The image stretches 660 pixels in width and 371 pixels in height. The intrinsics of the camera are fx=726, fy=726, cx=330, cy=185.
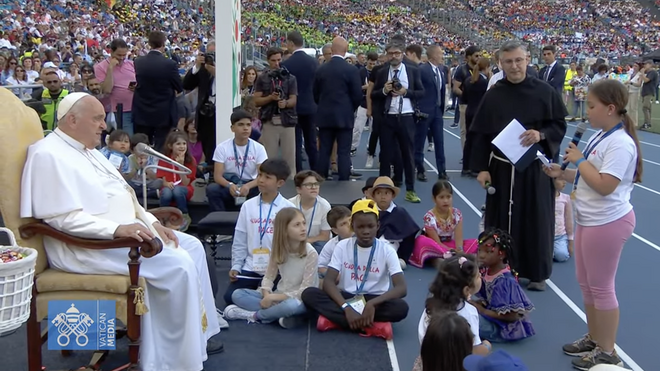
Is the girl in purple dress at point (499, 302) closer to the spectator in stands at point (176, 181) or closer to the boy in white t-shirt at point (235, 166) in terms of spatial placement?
the boy in white t-shirt at point (235, 166)

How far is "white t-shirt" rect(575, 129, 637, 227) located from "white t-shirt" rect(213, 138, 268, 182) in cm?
343

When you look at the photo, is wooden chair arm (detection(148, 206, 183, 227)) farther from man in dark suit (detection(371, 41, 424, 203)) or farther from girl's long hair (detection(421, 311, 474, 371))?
man in dark suit (detection(371, 41, 424, 203))

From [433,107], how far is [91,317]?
23.7 ft

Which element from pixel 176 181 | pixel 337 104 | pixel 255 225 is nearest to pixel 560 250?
pixel 255 225

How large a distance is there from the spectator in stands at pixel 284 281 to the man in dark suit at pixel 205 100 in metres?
3.95

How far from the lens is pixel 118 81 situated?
8.95 m

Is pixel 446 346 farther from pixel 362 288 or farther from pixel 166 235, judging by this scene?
pixel 362 288

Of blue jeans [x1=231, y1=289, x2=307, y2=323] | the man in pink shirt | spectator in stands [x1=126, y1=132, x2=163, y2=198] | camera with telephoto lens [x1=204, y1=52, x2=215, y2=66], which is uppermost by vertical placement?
camera with telephoto lens [x1=204, y1=52, x2=215, y2=66]

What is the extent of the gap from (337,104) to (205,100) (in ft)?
5.42

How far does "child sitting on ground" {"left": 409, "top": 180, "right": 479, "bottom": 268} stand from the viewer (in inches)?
258

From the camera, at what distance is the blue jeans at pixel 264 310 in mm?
5008

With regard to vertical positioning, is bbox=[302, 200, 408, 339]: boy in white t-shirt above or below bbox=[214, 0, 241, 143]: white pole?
below

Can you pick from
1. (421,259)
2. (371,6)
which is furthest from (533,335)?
(371,6)

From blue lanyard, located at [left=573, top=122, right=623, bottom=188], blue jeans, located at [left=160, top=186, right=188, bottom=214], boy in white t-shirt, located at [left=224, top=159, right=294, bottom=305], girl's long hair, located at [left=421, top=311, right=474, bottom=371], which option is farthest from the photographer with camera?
girl's long hair, located at [left=421, top=311, right=474, bottom=371]
